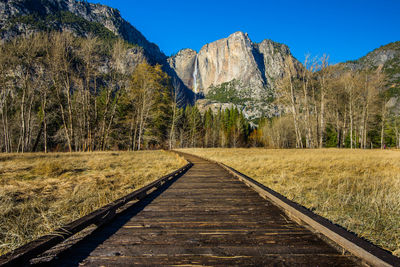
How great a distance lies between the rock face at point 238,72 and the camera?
141875 mm

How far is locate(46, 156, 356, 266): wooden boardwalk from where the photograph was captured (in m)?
2.18

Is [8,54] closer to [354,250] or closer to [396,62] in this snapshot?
[354,250]

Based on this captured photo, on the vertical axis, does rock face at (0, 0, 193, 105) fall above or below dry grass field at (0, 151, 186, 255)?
above

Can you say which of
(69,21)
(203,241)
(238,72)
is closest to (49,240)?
(203,241)

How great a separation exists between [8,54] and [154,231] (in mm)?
27031

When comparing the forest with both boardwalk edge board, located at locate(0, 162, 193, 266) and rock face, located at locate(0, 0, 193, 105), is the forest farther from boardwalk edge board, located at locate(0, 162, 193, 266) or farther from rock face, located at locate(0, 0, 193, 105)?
boardwalk edge board, located at locate(0, 162, 193, 266)

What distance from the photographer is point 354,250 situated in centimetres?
212

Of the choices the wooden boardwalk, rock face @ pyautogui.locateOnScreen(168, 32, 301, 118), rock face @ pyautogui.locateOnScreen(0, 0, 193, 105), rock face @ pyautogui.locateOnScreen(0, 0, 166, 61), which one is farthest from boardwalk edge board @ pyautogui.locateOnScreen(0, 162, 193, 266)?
rock face @ pyautogui.locateOnScreen(168, 32, 301, 118)

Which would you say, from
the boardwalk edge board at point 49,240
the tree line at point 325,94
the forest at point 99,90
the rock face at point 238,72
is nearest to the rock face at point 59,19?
the forest at point 99,90

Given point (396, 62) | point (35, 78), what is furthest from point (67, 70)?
point (396, 62)

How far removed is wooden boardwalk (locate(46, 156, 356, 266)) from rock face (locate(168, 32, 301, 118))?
414ft

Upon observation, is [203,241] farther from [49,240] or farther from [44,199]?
[44,199]

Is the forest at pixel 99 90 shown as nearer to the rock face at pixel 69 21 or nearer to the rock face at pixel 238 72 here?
the rock face at pixel 69 21

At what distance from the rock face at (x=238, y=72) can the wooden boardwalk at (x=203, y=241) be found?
414 ft
